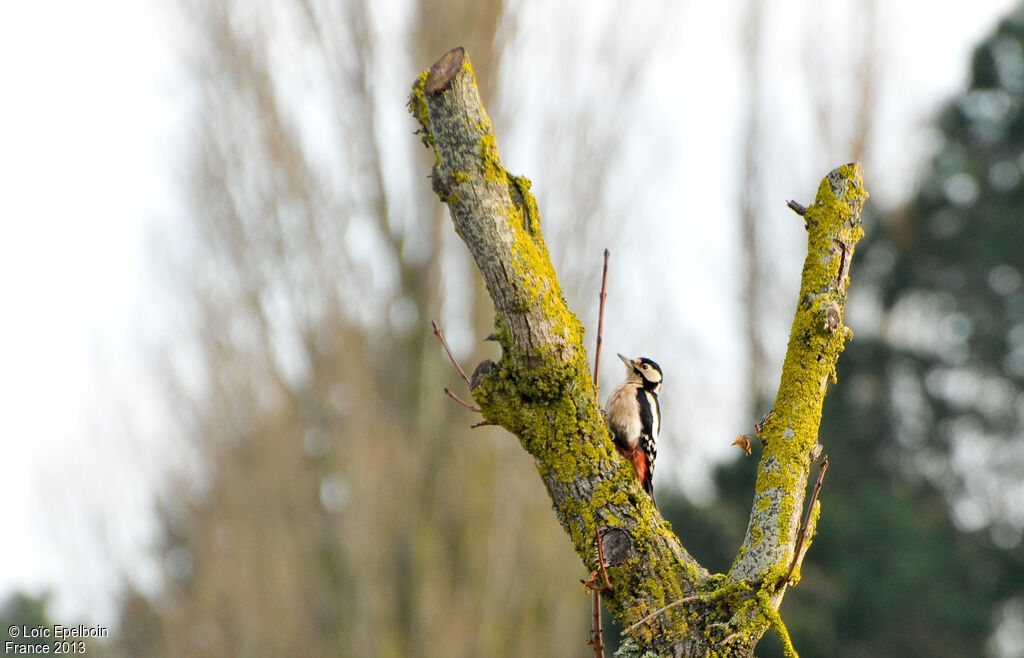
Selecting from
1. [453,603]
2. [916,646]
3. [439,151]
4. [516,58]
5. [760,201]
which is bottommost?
[439,151]

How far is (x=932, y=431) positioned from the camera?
11242 mm

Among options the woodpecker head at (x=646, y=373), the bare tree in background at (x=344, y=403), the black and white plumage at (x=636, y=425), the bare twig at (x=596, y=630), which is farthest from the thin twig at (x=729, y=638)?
the bare tree in background at (x=344, y=403)

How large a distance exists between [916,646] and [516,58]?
744 cm

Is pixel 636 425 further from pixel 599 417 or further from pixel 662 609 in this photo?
pixel 662 609

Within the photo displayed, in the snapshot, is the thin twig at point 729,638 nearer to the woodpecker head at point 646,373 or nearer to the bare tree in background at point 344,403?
the woodpecker head at point 646,373

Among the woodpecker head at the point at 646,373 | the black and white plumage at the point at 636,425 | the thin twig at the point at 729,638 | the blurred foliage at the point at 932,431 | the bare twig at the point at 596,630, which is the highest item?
the blurred foliage at the point at 932,431

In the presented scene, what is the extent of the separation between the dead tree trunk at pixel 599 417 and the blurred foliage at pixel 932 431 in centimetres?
831

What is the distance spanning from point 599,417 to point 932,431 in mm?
10277

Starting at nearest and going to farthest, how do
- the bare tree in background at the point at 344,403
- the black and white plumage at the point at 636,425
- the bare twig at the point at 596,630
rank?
the bare twig at the point at 596,630
the black and white plumage at the point at 636,425
the bare tree in background at the point at 344,403

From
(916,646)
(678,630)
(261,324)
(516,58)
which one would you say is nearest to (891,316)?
(916,646)

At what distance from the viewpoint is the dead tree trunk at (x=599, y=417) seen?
205 centimetres

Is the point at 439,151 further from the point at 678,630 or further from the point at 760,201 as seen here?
the point at 760,201

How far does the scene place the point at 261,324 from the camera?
33.1 ft

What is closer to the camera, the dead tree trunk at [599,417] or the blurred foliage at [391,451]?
the dead tree trunk at [599,417]
